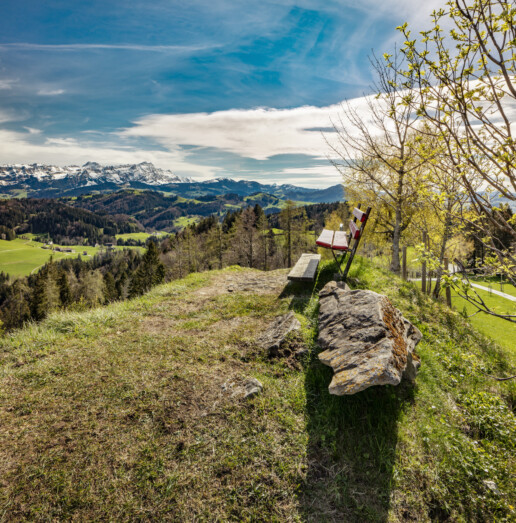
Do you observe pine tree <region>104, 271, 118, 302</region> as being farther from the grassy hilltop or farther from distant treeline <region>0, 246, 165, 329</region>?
the grassy hilltop

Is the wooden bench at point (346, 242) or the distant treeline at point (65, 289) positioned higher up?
the wooden bench at point (346, 242)

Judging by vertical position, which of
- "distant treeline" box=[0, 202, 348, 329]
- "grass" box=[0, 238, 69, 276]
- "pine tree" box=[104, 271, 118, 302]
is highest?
"distant treeline" box=[0, 202, 348, 329]

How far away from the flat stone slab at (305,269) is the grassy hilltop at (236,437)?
2.79 m

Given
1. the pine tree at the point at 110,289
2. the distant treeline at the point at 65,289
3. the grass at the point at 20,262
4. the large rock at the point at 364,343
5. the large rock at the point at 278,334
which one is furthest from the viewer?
the grass at the point at 20,262

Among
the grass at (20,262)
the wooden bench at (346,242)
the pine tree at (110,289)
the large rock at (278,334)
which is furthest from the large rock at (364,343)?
the grass at (20,262)

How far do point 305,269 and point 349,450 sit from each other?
629cm

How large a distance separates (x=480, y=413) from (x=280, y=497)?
4.02m

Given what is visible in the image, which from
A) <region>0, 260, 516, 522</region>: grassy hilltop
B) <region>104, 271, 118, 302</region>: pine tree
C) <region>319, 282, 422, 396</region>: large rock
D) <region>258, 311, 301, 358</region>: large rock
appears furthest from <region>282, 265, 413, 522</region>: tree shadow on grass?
<region>104, 271, 118, 302</region>: pine tree

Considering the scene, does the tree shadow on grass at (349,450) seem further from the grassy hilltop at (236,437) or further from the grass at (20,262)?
the grass at (20,262)

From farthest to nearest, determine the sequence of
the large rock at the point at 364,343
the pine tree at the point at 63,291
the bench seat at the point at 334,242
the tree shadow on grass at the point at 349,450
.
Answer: the pine tree at the point at 63,291 → the bench seat at the point at 334,242 → the large rock at the point at 364,343 → the tree shadow on grass at the point at 349,450

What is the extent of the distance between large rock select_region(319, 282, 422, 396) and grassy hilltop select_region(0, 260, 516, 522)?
535 millimetres

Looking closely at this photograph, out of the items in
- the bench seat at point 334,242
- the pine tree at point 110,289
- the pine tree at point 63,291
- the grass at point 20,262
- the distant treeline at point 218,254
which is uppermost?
the bench seat at point 334,242

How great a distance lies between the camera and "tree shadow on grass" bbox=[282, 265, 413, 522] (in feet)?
10.9

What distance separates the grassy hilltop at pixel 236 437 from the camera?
332cm
